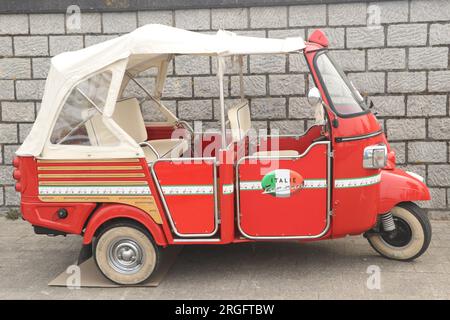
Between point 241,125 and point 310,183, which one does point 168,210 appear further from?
point 310,183

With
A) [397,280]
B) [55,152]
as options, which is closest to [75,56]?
[55,152]

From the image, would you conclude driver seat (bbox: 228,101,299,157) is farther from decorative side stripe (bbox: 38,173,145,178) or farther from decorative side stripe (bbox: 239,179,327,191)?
decorative side stripe (bbox: 38,173,145,178)

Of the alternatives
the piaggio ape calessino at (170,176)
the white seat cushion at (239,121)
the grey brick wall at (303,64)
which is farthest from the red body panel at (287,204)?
the grey brick wall at (303,64)

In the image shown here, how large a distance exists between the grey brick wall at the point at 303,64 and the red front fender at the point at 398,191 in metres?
2.00

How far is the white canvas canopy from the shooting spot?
19.0 ft

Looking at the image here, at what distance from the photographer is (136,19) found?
27.8ft

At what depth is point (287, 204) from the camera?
234 inches

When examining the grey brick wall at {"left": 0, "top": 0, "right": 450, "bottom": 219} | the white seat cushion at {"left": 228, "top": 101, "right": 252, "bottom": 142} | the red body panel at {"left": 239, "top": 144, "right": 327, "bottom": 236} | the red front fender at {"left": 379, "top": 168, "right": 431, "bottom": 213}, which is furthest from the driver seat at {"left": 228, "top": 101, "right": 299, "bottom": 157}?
the grey brick wall at {"left": 0, "top": 0, "right": 450, "bottom": 219}

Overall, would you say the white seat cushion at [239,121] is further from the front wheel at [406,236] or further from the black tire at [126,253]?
the front wheel at [406,236]

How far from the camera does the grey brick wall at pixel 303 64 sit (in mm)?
8094

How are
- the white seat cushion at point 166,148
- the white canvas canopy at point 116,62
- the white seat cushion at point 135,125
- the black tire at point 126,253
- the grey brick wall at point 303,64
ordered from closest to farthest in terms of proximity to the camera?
the white canvas canopy at point 116,62, the black tire at point 126,253, the white seat cushion at point 166,148, the white seat cushion at point 135,125, the grey brick wall at point 303,64

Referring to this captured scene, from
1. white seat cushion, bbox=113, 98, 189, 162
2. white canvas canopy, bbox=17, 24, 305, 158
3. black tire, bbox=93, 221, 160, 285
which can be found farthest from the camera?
white seat cushion, bbox=113, 98, 189, 162

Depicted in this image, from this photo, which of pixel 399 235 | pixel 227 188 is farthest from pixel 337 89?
pixel 399 235

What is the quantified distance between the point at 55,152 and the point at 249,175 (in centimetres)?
182
